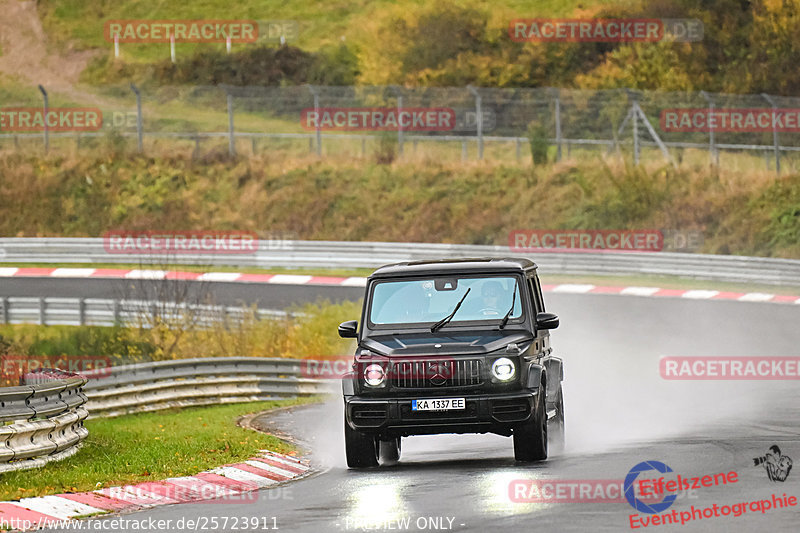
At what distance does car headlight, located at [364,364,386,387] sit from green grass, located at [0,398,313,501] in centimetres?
215

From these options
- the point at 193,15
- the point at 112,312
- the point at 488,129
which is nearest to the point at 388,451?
the point at 112,312

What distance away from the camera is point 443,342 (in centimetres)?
1266

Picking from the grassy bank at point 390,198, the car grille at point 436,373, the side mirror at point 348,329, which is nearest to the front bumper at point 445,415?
the car grille at point 436,373

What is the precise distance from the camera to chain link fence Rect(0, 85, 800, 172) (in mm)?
43125

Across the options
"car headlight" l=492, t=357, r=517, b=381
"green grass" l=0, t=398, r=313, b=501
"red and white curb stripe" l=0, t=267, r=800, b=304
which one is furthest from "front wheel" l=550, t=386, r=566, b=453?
"red and white curb stripe" l=0, t=267, r=800, b=304

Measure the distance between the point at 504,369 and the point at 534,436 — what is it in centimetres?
70

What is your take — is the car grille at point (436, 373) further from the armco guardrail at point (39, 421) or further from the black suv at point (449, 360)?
the armco guardrail at point (39, 421)

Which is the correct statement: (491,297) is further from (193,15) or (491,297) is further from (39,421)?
(193,15)

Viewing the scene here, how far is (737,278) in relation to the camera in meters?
33.8

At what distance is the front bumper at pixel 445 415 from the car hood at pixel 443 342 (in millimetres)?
424

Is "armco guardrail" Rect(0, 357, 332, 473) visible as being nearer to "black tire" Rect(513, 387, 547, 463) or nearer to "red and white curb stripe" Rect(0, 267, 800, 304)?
"black tire" Rect(513, 387, 547, 463)

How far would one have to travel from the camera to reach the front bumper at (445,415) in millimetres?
12281

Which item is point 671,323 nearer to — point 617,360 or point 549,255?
point 617,360

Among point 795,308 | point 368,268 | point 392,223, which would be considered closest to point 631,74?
point 392,223
